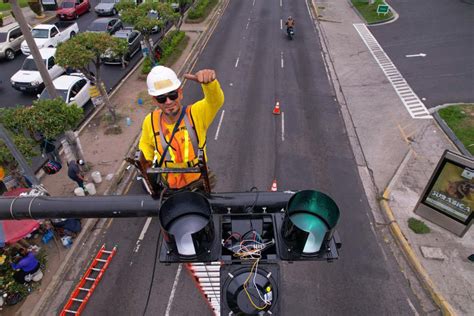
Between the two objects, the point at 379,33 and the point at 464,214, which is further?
the point at 379,33

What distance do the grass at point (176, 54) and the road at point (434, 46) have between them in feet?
59.9

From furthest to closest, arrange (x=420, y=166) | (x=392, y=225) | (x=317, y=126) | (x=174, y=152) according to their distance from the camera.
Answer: (x=317, y=126) → (x=420, y=166) → (x=392, y=225) → (x=174, y=152)

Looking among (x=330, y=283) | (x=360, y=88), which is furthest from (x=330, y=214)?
(x=360, y=88)

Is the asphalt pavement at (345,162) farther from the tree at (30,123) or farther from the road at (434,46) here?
the tree at (30,123)

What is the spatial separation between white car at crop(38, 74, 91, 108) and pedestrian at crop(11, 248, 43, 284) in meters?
11.3

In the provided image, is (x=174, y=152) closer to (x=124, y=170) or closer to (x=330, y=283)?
(x=330, y=283)

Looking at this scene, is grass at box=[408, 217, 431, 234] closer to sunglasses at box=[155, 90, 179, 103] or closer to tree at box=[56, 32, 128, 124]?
sunglasses at box=[155, 90, 179, 103]

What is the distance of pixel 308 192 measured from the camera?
354 centimetres

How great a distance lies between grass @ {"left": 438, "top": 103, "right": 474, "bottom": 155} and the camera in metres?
17.3

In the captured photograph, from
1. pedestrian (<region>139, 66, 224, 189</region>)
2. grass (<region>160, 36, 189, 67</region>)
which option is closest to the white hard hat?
pedestrian (<region>139, 66, 224, 189</region>)

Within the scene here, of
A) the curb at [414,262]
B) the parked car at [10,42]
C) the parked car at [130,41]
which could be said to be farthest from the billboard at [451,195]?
the parked car at [10,42]

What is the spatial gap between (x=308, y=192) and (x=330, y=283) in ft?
30.6

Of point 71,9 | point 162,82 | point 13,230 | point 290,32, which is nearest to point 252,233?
point 162,82

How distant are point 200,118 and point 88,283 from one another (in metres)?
9.48
